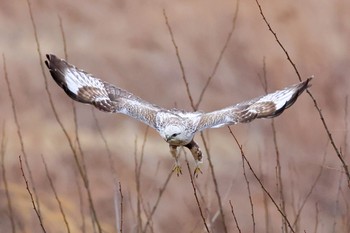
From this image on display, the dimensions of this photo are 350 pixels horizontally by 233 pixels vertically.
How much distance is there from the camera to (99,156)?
3.80 meters

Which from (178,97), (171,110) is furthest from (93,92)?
(178,97)

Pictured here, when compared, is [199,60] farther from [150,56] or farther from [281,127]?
[281,127]

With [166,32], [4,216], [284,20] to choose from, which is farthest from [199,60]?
[4,216]

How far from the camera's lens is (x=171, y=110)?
151 cm

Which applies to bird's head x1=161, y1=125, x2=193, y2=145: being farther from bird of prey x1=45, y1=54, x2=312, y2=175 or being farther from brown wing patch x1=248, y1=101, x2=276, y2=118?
brown wing patch x1=248, y1=101, x2=276, y2=118

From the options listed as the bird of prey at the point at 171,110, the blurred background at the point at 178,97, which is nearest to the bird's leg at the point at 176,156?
the bird of prey at the point at 171,110

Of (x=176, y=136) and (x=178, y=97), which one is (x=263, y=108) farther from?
(x=178, y=97)

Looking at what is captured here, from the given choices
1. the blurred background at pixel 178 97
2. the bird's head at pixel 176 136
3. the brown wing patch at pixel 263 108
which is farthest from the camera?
the blurred background at pixel 178 97

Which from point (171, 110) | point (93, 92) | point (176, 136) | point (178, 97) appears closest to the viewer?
point (176, 136)

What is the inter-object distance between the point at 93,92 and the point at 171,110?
0.25 meters

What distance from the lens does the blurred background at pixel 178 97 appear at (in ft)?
12.3

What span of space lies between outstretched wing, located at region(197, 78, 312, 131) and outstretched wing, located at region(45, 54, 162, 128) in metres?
0.12

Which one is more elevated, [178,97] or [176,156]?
[178,97]

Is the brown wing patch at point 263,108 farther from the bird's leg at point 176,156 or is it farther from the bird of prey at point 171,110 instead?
the bird's leg at point 176,156
